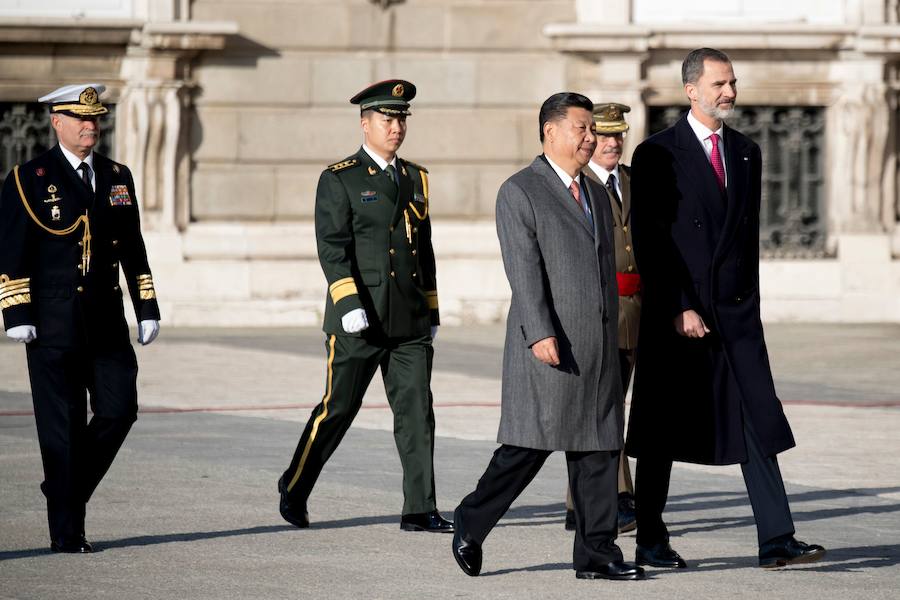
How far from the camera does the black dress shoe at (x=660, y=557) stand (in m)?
6.84

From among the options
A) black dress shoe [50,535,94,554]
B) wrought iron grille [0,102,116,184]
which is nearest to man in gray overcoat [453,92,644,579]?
black dress shoe [50,535,94,554]

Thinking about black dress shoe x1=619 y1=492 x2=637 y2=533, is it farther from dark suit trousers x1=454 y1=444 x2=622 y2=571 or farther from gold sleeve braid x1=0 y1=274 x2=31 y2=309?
gold sleeve braid x1=0 y1=274 x2=31 y2=309

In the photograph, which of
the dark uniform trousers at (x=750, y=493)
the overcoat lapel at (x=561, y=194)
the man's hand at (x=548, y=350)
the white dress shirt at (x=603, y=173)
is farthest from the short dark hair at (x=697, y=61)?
the man's hand at (x=548, y=350)

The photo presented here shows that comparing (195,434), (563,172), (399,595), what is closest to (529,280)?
(563,172)

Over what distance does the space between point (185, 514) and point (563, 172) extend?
2394 millimetres

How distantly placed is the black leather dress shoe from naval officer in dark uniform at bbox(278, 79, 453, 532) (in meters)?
1.02

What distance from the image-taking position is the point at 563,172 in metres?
6.69

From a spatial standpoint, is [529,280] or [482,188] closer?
[529,280]

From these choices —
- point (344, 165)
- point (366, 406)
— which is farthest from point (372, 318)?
point (366, 406)

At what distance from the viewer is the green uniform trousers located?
7.72 meters

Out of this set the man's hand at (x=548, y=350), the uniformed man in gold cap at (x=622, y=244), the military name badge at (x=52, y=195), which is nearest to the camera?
the man's hand at (x=548, y=350)

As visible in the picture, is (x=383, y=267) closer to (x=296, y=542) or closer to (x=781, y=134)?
(x=296, y=542)

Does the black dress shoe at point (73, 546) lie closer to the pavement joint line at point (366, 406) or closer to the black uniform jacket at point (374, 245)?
the black uniform jacket at point (374, 245)

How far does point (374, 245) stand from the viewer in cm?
783
